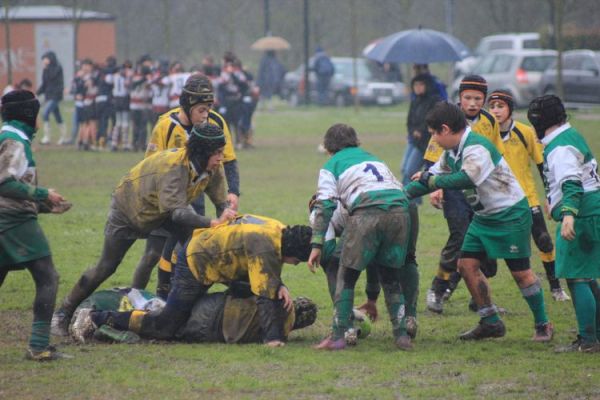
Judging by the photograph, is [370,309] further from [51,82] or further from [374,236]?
[51,82]

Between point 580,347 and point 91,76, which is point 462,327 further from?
point 91,76

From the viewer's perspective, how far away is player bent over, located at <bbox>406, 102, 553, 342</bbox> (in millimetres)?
7430

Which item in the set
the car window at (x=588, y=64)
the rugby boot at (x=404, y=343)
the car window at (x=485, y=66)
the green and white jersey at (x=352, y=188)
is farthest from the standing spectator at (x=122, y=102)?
the rugby boot at (x=404, y=343)

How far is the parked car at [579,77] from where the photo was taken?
31.6 m

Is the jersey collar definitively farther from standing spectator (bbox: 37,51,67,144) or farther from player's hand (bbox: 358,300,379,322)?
standing spectator (bbox: 37,51,67,144)

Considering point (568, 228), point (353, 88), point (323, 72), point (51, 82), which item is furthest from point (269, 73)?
point (568, 228)

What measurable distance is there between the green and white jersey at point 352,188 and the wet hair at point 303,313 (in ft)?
2.75

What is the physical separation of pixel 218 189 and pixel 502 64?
25928mm

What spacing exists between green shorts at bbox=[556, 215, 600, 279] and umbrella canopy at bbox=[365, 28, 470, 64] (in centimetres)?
878

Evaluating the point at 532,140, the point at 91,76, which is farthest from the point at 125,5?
the point at 532,140

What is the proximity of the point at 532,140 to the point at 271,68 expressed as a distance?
29.1 meters

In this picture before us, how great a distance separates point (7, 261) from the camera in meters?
6.94

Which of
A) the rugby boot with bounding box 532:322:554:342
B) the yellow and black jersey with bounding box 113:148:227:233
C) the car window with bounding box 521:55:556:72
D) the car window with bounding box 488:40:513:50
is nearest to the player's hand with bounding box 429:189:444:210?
the rugby boot with bounding box 532:322:554:342

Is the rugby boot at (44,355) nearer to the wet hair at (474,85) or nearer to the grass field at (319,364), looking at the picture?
the grass field at (319,364)
